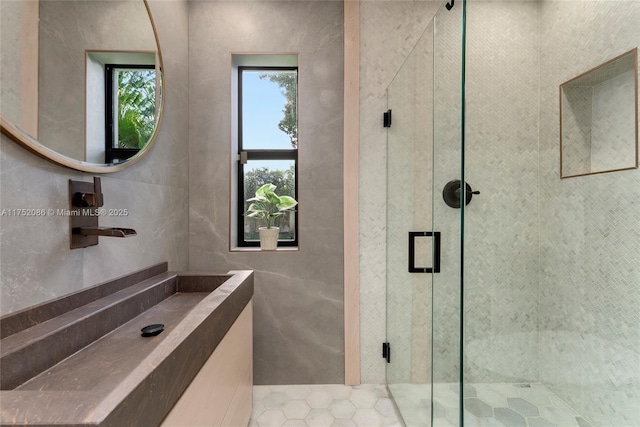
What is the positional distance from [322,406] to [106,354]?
1.23m

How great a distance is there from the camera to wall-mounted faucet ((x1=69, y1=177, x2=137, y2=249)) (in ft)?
2.87

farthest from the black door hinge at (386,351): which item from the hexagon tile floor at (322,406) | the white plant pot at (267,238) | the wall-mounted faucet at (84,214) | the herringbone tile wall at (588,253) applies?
the wall-mounted faucet at (84,214)

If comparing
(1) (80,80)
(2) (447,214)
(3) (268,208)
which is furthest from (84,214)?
(2) (447,214)

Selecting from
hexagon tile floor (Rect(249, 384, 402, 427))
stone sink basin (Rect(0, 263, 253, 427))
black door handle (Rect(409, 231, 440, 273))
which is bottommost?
hexagon tile floor (Rect(249, 384, 402, 427))

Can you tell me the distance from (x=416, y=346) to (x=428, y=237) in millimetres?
530

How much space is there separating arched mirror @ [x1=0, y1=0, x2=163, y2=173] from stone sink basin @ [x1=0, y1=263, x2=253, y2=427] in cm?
44

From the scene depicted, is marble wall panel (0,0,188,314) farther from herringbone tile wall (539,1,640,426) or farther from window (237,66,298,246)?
herringbone tile wall (539,1,640,426)

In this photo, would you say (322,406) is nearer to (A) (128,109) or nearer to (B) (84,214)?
(B) (84,214)

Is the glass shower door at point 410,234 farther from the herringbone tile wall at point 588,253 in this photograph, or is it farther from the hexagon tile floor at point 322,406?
the herringbone tile wall at point 588,253

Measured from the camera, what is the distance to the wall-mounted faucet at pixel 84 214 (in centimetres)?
88

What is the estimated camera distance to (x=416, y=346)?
1.32 m

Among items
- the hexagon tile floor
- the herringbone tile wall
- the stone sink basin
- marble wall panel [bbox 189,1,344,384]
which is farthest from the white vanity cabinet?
the herringbone tile wall

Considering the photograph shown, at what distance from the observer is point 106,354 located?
29.3 inches

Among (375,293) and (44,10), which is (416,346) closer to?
(375,293)
